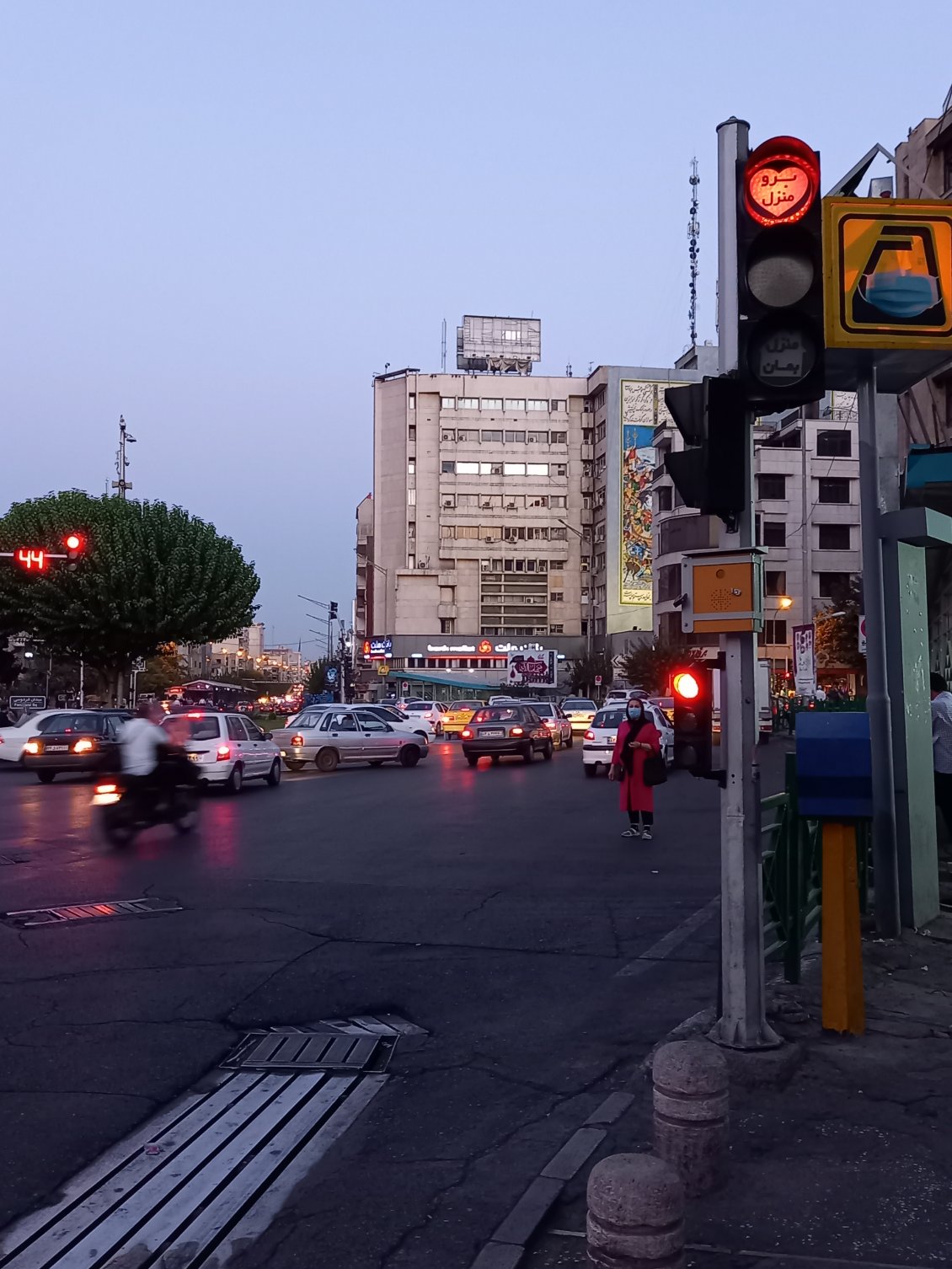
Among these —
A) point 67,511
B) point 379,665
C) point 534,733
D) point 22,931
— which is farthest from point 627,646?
point 22,931

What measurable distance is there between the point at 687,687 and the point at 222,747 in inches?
721

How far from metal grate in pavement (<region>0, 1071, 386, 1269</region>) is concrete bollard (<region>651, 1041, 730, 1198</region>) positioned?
4.76 ft

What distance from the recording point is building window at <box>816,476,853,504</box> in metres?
76.7

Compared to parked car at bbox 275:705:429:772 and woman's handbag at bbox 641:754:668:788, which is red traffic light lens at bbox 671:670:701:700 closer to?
woman's handbag at bbox 641:754:668:788

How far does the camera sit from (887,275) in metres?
8.41

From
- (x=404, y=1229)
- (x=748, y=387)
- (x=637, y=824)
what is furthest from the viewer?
(x=637, y=824)

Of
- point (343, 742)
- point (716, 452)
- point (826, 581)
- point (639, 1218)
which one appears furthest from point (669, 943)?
point (826, 581)

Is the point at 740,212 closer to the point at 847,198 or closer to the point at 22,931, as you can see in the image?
the point at 847,198

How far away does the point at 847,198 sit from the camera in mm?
8375

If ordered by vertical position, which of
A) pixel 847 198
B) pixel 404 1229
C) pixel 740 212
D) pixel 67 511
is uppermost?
pixel 67 511

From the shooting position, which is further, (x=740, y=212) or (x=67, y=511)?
(x=67, y=511)

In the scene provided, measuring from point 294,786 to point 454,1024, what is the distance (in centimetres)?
1859

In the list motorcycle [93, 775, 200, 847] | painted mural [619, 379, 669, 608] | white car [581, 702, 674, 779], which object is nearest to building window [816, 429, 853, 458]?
painted mural [619, 379, 669, 608]

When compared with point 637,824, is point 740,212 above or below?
above
